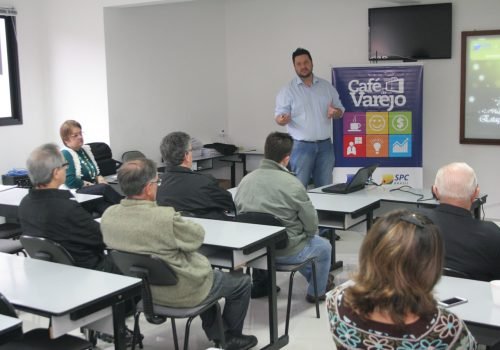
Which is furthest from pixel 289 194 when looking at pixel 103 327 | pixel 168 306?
pixel 103 327

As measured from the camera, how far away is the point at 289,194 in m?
3.95

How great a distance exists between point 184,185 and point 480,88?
13.6ft

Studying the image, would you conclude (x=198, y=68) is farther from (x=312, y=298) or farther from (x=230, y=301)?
(x=230, y=301)

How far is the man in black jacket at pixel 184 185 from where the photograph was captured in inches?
156

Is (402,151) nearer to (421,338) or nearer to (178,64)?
(178,64)

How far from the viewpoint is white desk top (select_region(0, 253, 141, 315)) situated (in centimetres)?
256

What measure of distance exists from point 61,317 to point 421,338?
1.45 metres

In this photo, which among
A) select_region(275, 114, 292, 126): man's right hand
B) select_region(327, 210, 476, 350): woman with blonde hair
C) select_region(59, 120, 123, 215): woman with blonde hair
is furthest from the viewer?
select_region(275, 114, 292, 126): man's right hand

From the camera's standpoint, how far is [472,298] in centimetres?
254

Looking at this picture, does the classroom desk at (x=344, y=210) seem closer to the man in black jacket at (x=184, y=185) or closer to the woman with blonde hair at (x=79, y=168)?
the man in black jacket at (x=184, y=185)

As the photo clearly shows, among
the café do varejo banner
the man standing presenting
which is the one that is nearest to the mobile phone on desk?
the man standing presenting

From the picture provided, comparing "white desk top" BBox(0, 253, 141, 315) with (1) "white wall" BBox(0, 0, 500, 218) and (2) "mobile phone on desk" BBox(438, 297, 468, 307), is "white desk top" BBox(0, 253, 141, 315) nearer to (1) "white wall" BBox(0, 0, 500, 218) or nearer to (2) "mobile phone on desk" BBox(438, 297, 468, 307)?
(2) "mobile phone on desk" BBox(438, 297, 468, 307)

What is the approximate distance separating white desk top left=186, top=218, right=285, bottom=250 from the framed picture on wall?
401 centimetres

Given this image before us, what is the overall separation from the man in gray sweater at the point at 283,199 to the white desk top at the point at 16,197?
1.44 metres
